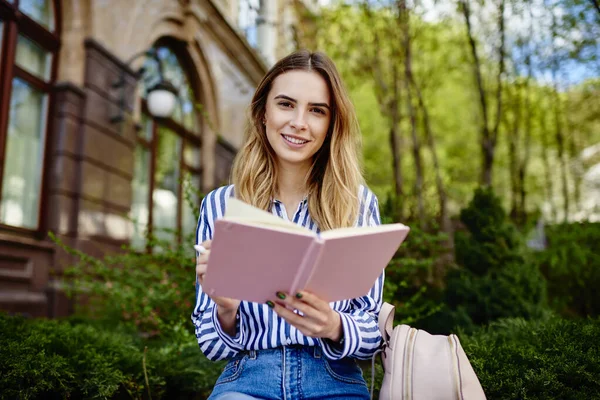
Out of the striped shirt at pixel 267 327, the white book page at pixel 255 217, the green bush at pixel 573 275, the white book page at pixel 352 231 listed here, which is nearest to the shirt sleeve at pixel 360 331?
the striped shirt at pixel 267 327

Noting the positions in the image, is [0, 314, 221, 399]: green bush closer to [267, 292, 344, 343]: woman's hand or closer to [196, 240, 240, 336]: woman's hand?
[196, 240, 240, 336]: woman's hand

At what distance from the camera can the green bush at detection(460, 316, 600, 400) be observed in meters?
2.28

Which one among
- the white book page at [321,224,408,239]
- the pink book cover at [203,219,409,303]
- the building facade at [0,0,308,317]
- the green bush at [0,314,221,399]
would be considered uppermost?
the building facade at [0,0,308,317]

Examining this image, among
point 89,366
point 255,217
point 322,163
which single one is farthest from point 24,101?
point 255,217

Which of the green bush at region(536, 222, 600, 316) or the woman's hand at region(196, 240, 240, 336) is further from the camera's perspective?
the green bush at region(536, 222, 600, 316)

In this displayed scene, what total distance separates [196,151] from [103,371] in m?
9.06

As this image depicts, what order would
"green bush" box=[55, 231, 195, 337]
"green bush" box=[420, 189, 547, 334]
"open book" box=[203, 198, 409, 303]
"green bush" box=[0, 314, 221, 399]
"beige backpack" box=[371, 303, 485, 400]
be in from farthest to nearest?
"green bush" box=[420, 189, 547, 334] < "green bush" box=[55, 231, 195, 337] < "green bush" box=[0, 314, 221, 399] < "beige backpack" box=[371, 303, 485, 400] < "open book" box=[203, 198, 409, 303]

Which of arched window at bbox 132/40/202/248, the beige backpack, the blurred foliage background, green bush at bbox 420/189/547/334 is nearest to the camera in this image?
the beige backpack

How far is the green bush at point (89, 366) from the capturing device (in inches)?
95.6

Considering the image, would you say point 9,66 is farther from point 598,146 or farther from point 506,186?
point 598,146

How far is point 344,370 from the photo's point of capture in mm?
2033

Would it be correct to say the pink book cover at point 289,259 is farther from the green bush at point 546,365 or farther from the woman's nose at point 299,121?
the green bush at point 546,365

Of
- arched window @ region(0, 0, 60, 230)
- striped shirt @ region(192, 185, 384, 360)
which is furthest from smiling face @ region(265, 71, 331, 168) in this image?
arched window @ region(0, 0, 60, 230)

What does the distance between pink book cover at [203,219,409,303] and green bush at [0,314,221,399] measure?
4.27 feet
